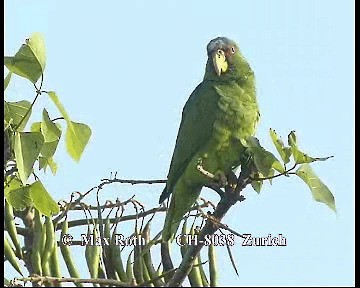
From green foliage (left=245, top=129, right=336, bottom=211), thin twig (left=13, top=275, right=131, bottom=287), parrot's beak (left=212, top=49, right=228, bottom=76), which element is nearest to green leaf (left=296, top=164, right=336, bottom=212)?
green foliage (left=245, top=129, right=336, bottom=211)

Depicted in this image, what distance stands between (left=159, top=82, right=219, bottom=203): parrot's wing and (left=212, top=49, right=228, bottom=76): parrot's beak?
0.07m

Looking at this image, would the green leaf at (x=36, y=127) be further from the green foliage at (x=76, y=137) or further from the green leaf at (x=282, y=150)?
the green leaf at (x=282, y=150)

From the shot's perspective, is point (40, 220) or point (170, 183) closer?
point (40, 220)

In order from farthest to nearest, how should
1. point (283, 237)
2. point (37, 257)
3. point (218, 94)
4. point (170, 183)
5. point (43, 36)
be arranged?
point (218, 94) → point (170, 183) → point (283, 237) → point (37, 257) → point (43, 36)

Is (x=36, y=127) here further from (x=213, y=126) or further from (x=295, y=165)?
(x=213, y=126)

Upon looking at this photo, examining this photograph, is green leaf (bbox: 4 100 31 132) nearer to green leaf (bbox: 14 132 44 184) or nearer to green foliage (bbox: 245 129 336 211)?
green leaf (bbox: 14 132 44 184)

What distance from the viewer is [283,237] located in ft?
5.70

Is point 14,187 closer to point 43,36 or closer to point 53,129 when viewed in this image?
point 53,129

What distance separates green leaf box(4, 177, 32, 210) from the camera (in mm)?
1399

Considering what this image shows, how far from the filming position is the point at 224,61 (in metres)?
2.36

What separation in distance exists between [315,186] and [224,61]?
1055mm

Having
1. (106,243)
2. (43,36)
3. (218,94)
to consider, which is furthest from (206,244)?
(218,94)

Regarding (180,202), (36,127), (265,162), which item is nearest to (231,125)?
(180,202)

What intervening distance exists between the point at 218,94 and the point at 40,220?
913mm
